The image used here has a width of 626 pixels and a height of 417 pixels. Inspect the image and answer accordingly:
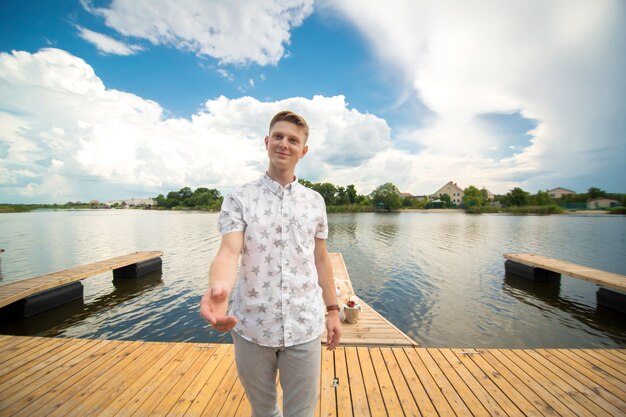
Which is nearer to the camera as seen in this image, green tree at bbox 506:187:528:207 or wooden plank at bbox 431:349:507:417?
wooden plank at bbox 431:349:507:417

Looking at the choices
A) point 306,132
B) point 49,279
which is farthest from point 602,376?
point 49,279

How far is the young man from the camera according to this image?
174cm

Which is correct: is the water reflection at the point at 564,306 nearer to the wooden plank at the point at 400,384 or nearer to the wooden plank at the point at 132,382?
the wooden plank at the point at 400,384

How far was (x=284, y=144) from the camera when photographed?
71.7 inches

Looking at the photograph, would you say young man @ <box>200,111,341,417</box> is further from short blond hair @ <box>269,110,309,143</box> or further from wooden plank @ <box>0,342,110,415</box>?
wooden plank @ <box>0,342,110,415</box>

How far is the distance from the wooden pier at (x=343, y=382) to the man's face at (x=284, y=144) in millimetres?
3210

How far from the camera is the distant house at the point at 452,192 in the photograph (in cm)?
14362

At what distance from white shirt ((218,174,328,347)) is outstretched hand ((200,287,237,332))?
411 millimetres

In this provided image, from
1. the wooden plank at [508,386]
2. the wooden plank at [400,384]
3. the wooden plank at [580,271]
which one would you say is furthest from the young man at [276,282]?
the wooden plank at [580,271]

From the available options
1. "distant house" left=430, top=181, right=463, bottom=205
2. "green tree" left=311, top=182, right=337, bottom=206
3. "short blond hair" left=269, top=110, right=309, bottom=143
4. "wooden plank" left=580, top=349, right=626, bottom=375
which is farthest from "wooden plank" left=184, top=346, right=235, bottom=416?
"distant house" left=430, top=181, right=463, bottom=205

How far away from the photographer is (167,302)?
11.3 metres

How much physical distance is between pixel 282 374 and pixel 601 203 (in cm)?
14324

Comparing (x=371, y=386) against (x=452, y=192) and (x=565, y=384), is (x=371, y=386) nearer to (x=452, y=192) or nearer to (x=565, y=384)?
(x=565, y=384)

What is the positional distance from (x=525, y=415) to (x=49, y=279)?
14444 millimetres
